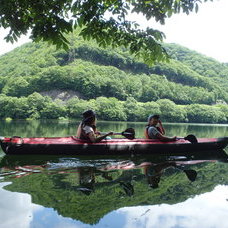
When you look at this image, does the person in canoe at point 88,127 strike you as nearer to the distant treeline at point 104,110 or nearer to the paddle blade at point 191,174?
the paddle blade at point 191,174

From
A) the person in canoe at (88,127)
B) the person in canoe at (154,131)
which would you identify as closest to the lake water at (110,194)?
the person in canoe at (88,127)

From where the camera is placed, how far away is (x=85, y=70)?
126250 mm

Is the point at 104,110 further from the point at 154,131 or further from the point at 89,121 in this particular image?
the point at 89,121

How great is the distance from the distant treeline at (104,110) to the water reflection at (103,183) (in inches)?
2885

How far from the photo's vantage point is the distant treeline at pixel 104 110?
80250 mm

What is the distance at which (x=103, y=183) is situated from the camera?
20.3 ft

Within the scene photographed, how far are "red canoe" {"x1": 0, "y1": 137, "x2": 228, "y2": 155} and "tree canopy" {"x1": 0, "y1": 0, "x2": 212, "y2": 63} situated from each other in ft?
15.2

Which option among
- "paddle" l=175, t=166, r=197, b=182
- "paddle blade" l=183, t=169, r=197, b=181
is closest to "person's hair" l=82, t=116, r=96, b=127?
"paddle" l=175, t=166, r=197, b=182

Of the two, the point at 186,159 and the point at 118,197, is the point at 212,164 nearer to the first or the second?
the point at 186,159

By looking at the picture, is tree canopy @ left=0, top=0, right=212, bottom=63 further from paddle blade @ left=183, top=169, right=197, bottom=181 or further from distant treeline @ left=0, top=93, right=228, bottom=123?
distant treeline @ left=0, top=93, right=228, bottom=123

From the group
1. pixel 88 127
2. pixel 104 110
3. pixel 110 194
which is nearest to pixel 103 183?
→ pixel 110 194

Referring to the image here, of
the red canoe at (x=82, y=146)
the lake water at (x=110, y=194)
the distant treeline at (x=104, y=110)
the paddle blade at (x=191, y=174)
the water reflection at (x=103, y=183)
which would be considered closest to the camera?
the lake water at (x=110, y=194)

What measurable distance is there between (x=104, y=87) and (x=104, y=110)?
108 ft

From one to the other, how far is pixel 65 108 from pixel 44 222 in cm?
8784
